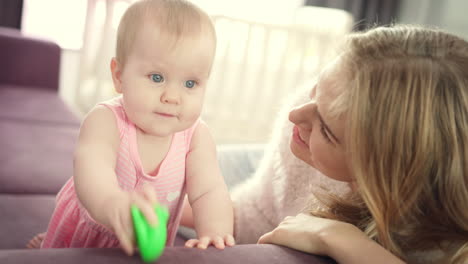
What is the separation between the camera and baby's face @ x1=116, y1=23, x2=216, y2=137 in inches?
33.6

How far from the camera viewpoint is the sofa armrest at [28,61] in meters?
2.72

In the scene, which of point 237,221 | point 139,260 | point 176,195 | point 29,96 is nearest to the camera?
point 139,260

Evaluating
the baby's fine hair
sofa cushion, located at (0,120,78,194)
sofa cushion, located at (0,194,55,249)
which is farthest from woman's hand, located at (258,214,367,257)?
sofa cushion, located at (0,120,78,194)

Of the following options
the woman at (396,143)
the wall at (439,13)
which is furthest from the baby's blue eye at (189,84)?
the wall at (439,13)

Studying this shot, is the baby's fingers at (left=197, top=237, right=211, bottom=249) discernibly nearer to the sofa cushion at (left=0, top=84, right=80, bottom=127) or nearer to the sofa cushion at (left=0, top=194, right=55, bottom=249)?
the sofa cushion at (left=0, top=194, right=55, bottom=249)

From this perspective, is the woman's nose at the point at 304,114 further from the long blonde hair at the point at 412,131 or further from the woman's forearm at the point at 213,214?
the woman's forearm at the point at 213,214

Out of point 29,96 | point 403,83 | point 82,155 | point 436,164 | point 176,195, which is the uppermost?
point 403,83

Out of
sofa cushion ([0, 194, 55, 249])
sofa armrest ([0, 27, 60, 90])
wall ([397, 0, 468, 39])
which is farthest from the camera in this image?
wall ([397, 0, 468, 39])

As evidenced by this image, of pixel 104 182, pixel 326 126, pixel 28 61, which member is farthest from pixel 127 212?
pixel 28 61

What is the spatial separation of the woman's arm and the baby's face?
0.27 m

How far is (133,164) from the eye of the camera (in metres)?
0.98

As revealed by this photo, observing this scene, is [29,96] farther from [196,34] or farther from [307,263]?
[307,263]

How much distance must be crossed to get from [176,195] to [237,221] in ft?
1.26

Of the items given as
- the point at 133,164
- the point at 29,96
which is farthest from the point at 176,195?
the point at 29,96
